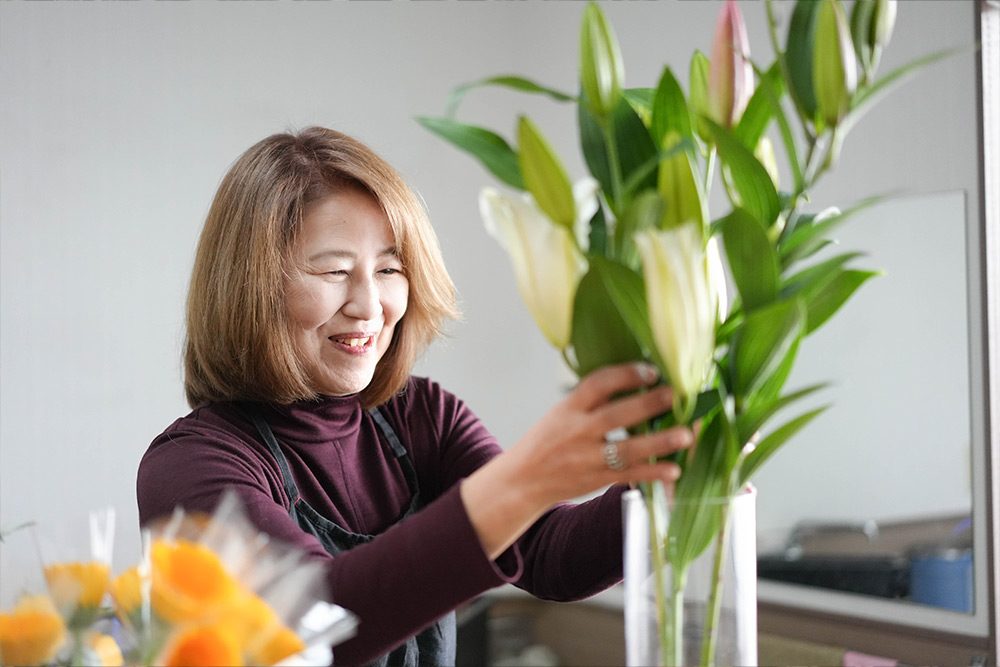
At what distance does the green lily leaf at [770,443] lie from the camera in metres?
0.62

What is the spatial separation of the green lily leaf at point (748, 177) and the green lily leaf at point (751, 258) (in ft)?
0.08

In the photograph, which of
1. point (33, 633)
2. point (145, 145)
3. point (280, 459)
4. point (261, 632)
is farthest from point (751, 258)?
A: point (145, 145)

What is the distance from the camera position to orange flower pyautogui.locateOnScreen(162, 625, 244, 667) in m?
0.51

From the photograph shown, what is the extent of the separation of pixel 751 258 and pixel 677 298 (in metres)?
0.09

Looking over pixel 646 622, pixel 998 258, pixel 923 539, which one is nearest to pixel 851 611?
pixel 923 539

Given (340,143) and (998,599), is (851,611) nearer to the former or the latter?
(998,599)

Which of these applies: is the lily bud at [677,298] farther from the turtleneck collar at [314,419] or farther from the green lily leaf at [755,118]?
the turtleneck collar at [314,419]

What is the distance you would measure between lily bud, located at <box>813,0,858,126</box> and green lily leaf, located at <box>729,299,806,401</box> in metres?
0.14

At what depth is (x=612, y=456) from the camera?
0.63 metres

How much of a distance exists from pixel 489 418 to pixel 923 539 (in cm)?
148

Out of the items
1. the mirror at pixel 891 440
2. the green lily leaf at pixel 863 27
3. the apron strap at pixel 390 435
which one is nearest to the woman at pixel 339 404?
the apron strap at pixel 390 435

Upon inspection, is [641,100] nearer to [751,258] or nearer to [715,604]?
[751,258]

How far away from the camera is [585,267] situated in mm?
596

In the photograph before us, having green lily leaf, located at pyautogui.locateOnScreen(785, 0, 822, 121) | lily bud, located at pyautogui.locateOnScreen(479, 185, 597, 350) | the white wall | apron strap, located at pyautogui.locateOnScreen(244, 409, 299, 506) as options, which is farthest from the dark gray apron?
green lily leaf, located at pyautogui.locateOnScreen(785, 0, 822, 121)
